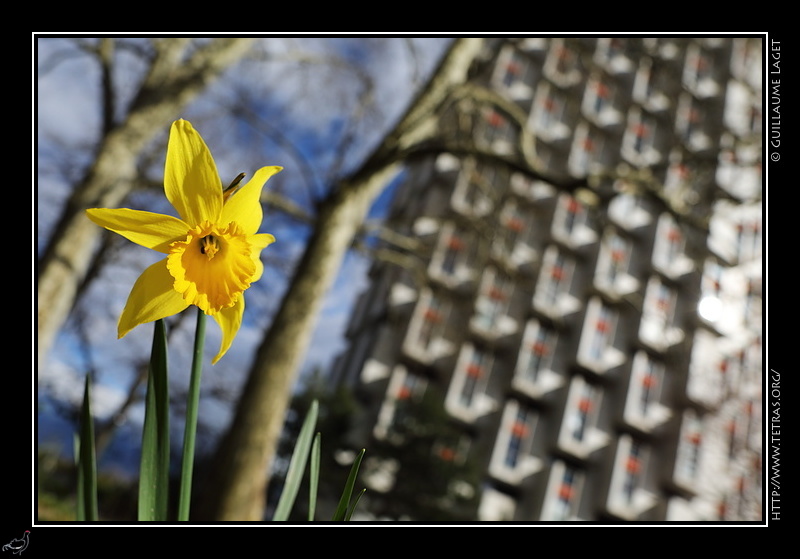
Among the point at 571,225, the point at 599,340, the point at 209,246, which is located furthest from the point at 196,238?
the point at 571,225

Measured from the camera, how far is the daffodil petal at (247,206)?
27cm

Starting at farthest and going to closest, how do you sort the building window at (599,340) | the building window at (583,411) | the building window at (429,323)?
the building window at (599,340) → the building window at (583,411) → the building window at (429,323)

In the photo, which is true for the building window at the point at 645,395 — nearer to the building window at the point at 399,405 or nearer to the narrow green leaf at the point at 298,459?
the building window at the point at 399,405

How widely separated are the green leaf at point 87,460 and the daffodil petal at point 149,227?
3.1 inches

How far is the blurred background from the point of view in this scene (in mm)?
1770

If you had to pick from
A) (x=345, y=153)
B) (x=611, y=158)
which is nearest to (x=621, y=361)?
(x=611, y=158)

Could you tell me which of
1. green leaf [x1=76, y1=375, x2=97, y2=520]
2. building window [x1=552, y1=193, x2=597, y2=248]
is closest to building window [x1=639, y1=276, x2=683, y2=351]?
building window [x1=552, y1=193, x2=597, y2=248]

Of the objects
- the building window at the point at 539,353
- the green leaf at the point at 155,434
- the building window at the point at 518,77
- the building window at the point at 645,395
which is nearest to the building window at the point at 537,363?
the building window at the point at 539,353

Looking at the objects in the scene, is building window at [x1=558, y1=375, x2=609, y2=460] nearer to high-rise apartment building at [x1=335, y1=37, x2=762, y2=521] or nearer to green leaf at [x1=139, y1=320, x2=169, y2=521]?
high-rise apartment building at [x1=335, y1=37, x2=762, y2=521]
